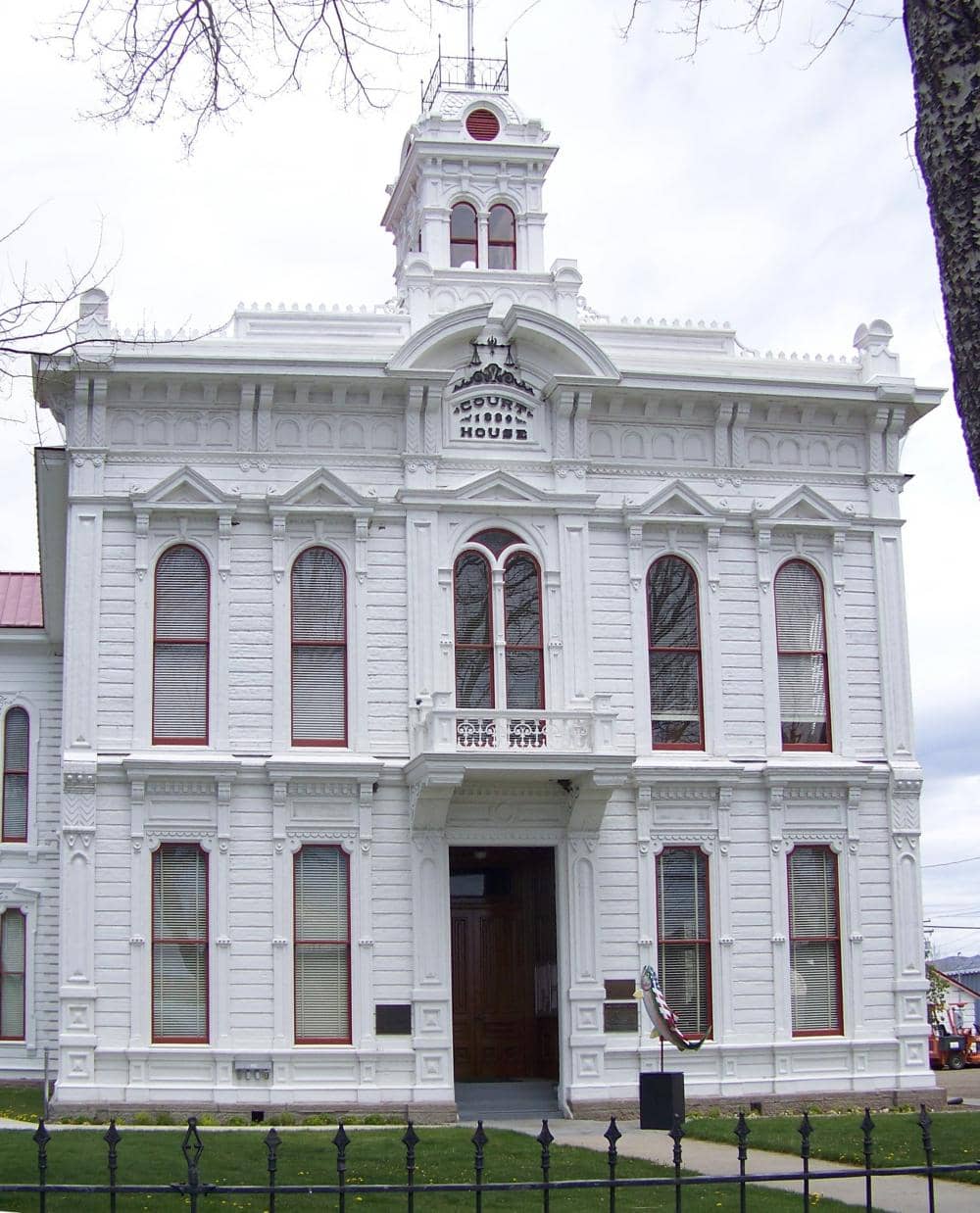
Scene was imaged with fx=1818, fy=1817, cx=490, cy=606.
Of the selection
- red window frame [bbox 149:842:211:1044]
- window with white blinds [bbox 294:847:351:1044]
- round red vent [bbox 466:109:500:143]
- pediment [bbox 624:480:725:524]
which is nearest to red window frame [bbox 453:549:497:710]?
pediment [bbox 624:480:725:524]

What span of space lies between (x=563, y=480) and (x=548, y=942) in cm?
712

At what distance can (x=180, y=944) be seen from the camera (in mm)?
25438

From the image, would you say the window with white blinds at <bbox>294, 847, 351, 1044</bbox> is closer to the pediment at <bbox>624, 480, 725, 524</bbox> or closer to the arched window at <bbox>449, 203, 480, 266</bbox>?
the pediment at <bbox>624, 480, 725, 524</bbox>

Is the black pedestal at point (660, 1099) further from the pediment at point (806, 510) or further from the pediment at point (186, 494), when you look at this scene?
the pediment at point (186, 494)

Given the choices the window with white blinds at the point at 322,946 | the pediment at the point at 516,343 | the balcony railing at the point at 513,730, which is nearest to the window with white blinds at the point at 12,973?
the window with white blinds at the point at 322,946

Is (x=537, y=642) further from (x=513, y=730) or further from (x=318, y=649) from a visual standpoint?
(x=318, y=649)

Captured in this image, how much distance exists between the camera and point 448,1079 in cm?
2545

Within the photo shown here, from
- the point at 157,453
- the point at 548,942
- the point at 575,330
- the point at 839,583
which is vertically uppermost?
the point at 575,330

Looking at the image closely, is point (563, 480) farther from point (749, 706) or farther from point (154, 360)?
point (154, 360)

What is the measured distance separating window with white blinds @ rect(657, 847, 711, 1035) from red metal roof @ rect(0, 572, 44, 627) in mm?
13375

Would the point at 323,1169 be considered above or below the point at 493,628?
below

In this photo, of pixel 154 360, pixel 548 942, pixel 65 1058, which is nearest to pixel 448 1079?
pixel 548 942

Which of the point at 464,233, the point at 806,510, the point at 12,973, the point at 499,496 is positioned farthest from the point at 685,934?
the point at 12,973

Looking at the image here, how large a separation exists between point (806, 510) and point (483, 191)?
7.32 m
